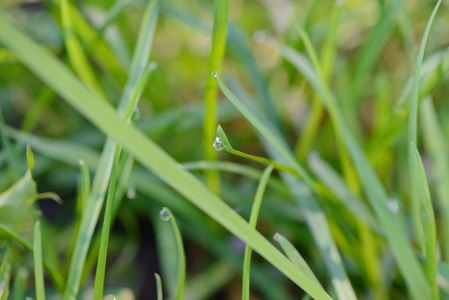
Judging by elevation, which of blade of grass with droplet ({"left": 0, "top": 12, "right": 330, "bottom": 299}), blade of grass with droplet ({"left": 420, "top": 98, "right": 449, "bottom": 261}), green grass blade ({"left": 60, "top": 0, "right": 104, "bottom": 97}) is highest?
green grass blade ({"left": 60, "top": 0, "right": 104, "bottom": 97})

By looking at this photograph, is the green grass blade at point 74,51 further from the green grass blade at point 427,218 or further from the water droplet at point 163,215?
the green grass blade at point 427,218

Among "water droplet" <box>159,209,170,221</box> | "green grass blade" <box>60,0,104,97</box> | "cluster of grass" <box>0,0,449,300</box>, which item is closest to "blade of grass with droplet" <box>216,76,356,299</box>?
"cluster of grass" <box>0,0,449,300</box>

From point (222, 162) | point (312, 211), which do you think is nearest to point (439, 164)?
point (312, 211)

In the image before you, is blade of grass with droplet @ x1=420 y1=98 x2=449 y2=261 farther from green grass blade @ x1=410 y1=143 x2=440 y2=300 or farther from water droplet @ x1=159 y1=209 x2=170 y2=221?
water droplet @ x1=159 y1=209 x2=170 y2=221

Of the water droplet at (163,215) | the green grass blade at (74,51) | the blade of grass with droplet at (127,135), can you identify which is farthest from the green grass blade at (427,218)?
the green grass blade at (74,51)

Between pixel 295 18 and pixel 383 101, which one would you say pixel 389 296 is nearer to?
pixel 383 101

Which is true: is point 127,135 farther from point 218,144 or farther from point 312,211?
point 312,211
